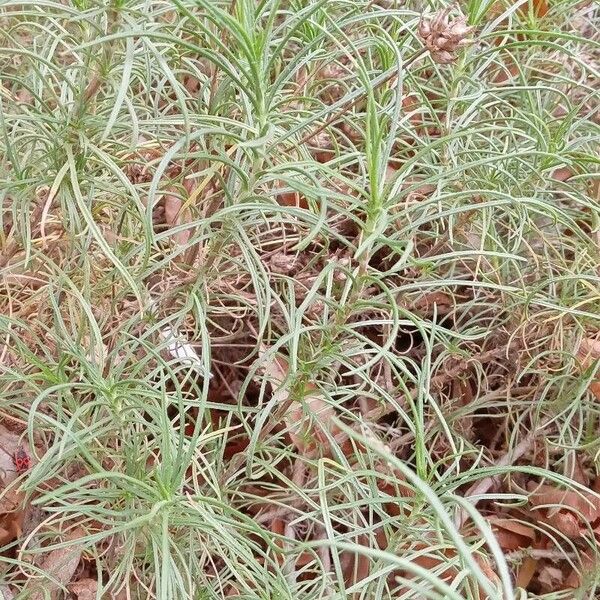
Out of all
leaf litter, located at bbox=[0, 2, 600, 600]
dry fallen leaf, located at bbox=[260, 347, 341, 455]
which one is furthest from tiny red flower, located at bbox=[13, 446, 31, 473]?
dry fallen leaf, located at bbox=[260, 347, 341, 455]

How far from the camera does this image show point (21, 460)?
1204 millimetres

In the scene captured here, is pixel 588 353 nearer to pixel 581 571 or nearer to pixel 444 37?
pixel 581 571

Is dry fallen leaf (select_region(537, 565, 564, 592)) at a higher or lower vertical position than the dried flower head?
lower

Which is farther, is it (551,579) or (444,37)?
(551,579)

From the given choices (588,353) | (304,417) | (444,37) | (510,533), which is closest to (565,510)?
(510,533)

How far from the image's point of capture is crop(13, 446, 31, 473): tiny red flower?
1202 mm

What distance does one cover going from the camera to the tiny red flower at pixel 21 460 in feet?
3.94

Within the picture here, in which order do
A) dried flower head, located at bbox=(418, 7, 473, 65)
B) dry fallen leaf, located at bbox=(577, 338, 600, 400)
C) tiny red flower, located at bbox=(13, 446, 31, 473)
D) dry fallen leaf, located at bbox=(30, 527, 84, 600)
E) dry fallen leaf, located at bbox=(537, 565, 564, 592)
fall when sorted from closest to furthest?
dried flower head, located at bbox=(418, 7, 473, 65) < dry fallen leaf, located at bbox=(30, 527, 84, 600) < tiny red flower, located at bbox=(13, 446, 31, 473) < dry fallen leaf, located at bbox=(577, 338, 600, 400) < dry fallen leaf, located at bbox=(537, 565, 564, 592)

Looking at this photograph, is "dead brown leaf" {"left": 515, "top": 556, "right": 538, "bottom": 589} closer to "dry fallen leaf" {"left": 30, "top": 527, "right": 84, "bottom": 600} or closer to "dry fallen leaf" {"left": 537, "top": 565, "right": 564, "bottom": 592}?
"dry fallen leaf" {"left": 537, "top": 565, "right": 564, "bottom": 592}

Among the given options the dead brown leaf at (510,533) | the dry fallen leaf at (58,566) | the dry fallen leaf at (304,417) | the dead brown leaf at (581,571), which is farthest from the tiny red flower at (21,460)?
the dead brown leaf at (581,571)

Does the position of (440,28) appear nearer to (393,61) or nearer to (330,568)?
(393,61)

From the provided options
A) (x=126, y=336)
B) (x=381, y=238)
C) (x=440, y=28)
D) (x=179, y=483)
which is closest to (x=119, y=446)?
(x=126, y=336)

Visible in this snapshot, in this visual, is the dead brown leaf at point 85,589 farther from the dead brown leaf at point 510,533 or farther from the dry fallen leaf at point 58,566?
the dead brown leaf at point 510,533

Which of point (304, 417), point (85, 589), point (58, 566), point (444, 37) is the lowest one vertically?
point (85, 589)
